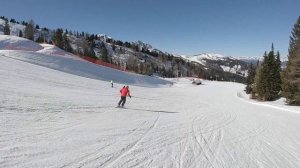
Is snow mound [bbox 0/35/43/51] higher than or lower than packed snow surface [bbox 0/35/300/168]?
higher

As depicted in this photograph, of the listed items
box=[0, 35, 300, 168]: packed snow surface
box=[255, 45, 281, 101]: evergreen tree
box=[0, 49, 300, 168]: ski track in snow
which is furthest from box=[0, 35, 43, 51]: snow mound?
box=[0, 49, 300, 168]: ski track in snow

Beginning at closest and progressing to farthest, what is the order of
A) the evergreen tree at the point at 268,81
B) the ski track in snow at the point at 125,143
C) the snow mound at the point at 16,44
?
the ski track in snow at the point at 125,143
the evergreen tree at the point at 268,81
the snow mound at the point at 16,44

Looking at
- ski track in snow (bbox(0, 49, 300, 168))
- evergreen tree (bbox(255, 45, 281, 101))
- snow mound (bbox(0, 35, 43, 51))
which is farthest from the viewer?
snow mound (bbox(0, 35, 43, 51))

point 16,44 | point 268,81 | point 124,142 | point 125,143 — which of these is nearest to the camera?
point 125,143

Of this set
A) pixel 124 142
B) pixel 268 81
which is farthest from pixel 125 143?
pixel 268 81

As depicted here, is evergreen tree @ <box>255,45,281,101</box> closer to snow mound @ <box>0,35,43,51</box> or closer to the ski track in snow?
the ski track in snow

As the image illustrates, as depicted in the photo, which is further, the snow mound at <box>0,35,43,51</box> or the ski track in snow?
the snow mound at <box>0,35,43,51</box>

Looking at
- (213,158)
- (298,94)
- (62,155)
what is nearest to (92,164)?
(62,155)

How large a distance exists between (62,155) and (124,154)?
1.98 meters

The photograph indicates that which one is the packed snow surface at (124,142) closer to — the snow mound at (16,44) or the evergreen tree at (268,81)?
the evergreen tree at (268,81)

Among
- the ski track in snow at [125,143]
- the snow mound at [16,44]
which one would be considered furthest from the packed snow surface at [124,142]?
the snow mound at [16,44]

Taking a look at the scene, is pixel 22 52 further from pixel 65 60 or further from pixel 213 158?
pixel 213 158

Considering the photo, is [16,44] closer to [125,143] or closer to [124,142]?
[124,142]

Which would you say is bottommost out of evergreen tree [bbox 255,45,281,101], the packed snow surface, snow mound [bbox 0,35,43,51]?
the packed snow surface
